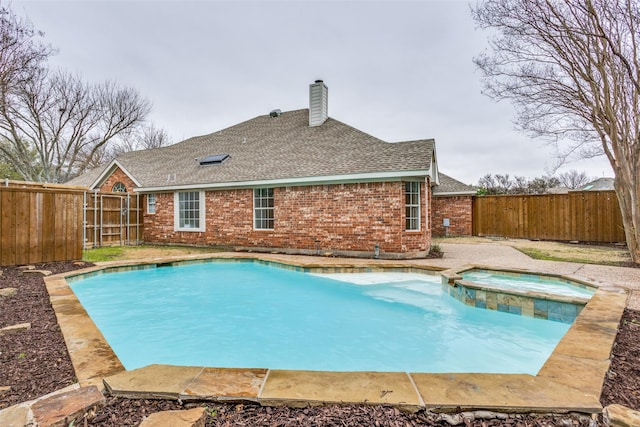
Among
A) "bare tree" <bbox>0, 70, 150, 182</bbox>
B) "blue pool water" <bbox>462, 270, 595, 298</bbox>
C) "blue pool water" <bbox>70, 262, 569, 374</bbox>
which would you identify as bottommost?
"blue pool water" <bbox>70, 262, 569, 374</bbox>

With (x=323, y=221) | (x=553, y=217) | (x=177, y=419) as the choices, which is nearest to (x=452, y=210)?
(x=553, y=217)

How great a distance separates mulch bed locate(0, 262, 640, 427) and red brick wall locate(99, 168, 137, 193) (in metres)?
13.1

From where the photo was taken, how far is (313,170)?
10812mm

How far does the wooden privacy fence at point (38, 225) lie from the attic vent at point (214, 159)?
612 cm

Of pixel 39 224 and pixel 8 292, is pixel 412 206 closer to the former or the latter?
pixel 8 292

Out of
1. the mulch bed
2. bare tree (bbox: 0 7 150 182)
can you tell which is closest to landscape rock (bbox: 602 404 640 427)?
the mulch bed

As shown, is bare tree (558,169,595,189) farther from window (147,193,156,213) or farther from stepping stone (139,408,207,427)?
stepping stone (139,408,207,427)

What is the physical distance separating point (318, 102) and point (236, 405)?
13.8 m

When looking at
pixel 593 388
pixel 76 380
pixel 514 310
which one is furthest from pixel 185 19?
pixel 593 388

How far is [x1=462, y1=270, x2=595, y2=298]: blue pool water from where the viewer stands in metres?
5.86

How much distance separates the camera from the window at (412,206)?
982 cm

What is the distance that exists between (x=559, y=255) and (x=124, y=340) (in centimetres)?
1170

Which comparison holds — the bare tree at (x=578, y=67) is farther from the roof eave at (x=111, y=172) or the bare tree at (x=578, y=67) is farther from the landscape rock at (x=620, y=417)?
the roof eave at (x=111, y=172)

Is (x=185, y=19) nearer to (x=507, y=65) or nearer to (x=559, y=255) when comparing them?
(x=507, y=65)
